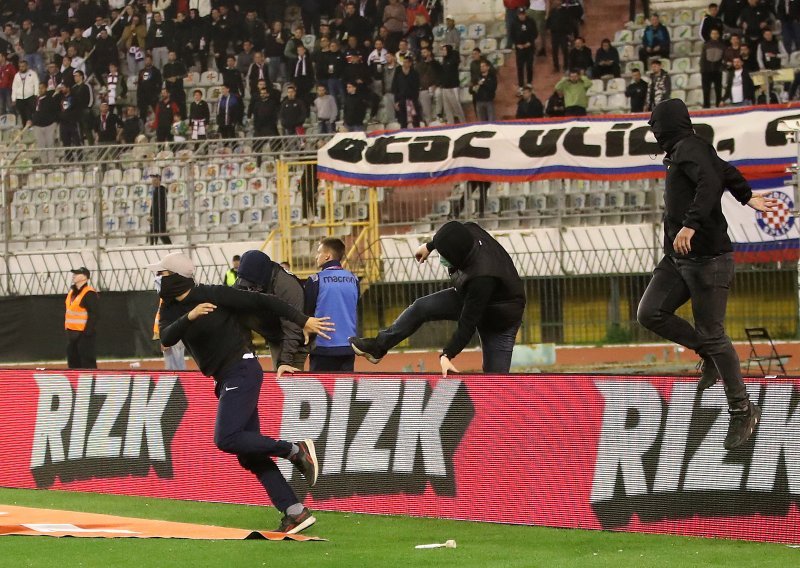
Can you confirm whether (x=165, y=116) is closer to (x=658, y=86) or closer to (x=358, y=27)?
(x=358, y=27)

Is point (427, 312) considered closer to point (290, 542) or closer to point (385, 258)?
point (290, 542)

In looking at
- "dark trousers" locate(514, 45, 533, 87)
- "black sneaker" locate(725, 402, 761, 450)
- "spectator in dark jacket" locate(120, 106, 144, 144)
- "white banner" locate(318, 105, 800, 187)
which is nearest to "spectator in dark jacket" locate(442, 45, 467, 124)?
"dark trousers" locate(514, 45, 533, 87)

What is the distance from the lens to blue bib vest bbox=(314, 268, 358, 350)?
478 inches

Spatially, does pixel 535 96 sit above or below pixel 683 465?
above

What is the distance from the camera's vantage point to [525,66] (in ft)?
93.5

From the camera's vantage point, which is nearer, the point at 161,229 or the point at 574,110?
the point at 161,229

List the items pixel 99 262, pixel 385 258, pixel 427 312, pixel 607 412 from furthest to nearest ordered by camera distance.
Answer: pixel 99 262, pixel 385 258, pixel 427 312, pixel 607 412

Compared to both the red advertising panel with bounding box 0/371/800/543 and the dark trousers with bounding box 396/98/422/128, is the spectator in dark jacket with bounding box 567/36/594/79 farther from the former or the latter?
the red advertising panel with bounding box 0/371/800/543

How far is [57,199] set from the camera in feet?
87.5

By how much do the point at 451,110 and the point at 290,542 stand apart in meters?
19.5

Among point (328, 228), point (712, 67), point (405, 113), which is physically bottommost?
point (328, 228)

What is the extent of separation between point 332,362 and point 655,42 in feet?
55.9

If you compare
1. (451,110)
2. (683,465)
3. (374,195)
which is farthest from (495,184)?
(683,465)

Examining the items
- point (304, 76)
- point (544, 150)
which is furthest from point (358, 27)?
point (544, 150)
